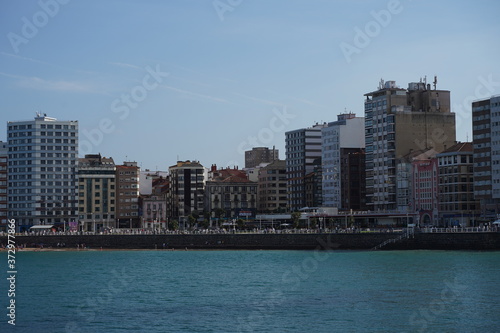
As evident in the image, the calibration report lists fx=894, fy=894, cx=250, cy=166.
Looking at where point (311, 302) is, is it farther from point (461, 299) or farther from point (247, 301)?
point (461, 299)

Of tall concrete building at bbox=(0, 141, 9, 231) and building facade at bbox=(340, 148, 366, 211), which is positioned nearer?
building facade at bbox=(340, 148, 366, 211)

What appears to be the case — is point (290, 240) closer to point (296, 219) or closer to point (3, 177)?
point (296, 219)

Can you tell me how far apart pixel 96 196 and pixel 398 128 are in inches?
2756

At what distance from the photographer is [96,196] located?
198 meters

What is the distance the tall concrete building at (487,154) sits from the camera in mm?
143875

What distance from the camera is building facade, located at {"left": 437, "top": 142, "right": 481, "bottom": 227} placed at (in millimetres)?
151875

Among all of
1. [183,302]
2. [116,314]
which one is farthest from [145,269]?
[116,314]

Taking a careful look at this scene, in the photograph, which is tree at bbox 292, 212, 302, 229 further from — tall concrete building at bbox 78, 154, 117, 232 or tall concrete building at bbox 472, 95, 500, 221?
tall concrete building at bbox 78, 154, 117, 232

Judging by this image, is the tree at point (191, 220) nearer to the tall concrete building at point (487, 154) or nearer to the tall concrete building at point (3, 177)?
the tall concrete building at point (3, 177)

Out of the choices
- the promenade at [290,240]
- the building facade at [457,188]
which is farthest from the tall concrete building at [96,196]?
the building facade at [457,188]

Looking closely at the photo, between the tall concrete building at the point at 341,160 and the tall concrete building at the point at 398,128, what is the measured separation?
9.31 meters

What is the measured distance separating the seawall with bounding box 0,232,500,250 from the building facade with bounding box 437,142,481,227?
2478 cm

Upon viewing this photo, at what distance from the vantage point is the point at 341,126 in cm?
19012

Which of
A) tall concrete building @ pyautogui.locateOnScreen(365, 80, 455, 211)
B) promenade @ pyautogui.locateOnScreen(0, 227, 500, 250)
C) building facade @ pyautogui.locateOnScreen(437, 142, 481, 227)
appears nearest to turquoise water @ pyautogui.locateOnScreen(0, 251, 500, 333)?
promenade @ pyautogui.locateOnScreen(0, 227, 500, 250)
